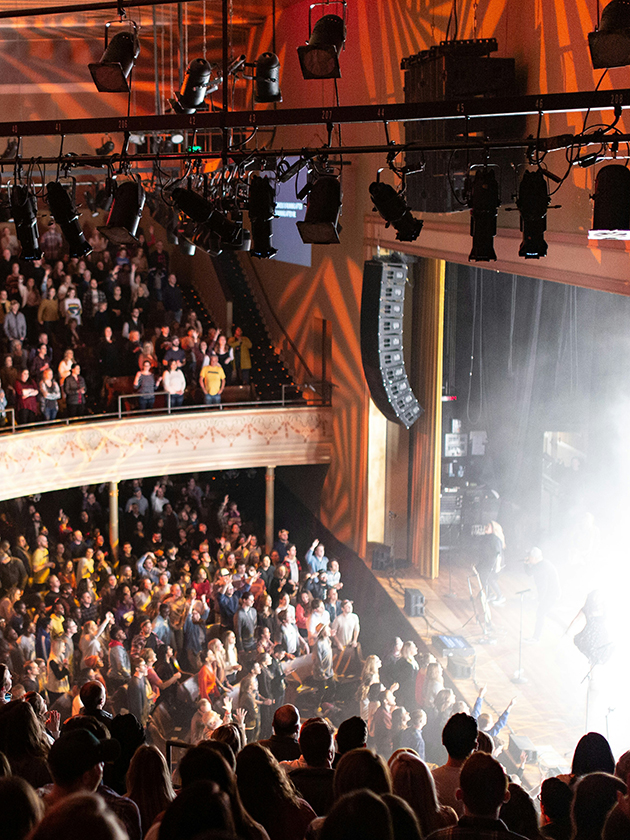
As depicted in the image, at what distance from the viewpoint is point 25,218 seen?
214 inches

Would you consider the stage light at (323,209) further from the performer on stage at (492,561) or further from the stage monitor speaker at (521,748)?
the performer on stage at (492,561)

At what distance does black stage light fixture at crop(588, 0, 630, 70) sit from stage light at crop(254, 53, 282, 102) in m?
2.72

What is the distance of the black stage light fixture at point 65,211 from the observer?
5.21 m

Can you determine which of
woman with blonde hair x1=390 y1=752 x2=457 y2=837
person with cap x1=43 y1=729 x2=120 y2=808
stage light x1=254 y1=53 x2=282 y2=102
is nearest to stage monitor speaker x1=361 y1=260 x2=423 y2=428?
stage light x1=254 y1=53 x2=282 y2=102

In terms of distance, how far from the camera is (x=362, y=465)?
521 inches

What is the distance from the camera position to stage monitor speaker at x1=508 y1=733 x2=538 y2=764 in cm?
891

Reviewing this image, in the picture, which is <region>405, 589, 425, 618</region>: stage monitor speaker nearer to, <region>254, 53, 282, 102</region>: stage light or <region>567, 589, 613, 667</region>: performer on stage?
<region>567, 589, 613, 667</region>: performer on stage

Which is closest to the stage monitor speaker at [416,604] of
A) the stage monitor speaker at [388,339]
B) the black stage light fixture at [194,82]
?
the stage monitor speaker at [388,339]

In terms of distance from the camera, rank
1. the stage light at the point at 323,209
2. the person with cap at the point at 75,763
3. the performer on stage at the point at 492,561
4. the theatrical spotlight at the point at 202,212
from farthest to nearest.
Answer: the performer on stage at the point at 492,561
the theatrical spotlight at the point at 202,212
the stage light at the point at 323,209
the person with cap at the point at 75,763

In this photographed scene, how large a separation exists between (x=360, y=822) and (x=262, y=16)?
630 inches

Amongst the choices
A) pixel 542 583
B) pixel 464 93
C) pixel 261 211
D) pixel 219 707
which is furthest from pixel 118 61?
pixel 542 583

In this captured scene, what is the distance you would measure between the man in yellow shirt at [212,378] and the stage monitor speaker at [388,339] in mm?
2166

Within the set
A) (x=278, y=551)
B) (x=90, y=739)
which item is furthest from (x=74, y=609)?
(x=90, y=739)

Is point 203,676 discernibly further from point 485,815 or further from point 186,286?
point 186,286
